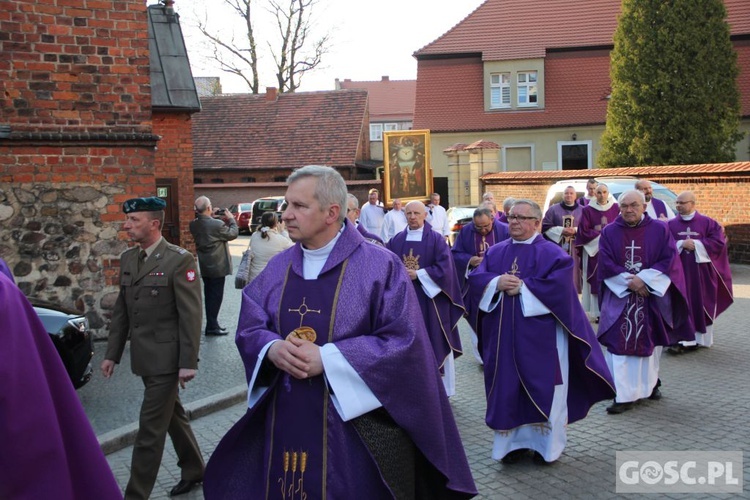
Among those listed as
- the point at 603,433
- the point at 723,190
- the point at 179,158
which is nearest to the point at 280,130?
the point at 179,158

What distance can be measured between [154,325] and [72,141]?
15.8ft

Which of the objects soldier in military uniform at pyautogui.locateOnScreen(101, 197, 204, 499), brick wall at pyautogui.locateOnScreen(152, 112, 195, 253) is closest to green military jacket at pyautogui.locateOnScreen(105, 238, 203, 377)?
soldier in military uniform at pyautogui.locateOnScreen(101, 197, 204, 499)

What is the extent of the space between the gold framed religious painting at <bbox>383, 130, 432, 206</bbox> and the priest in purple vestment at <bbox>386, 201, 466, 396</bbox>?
634 cm

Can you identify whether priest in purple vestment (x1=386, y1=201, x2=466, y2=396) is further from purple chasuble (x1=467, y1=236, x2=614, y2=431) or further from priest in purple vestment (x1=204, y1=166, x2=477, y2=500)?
priest in purple vestment (x1=204, y1=166, x2=477, y2=500)

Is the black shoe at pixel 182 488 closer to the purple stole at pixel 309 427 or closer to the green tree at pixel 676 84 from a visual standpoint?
the purple stole at pixel 309 427

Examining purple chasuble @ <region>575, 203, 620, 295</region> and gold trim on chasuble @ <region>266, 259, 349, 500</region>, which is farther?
purple chasuble @ <region>575, 203, 620, 295</region>

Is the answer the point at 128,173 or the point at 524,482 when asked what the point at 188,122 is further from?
the point at 524,482

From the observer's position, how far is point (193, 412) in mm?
7383

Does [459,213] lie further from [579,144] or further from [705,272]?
[579,144]

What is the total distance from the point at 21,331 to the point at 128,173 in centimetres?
789

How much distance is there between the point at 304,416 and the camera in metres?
3.52

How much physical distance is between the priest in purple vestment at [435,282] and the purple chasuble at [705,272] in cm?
374

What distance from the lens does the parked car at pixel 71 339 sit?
22.8 feet

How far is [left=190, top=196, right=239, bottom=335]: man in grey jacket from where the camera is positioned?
438 inches
